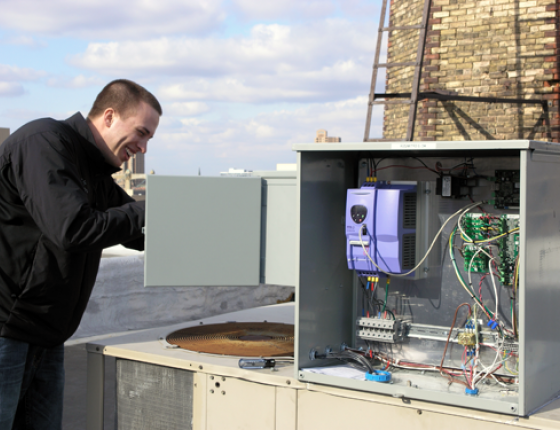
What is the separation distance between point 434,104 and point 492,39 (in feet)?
3.95

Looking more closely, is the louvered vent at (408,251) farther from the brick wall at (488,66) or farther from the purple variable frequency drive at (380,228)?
the brick wall at (488,66)

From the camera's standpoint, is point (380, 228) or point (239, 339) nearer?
point (380, 228)

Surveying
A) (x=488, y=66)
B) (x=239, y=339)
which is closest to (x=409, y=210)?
(x=239, y=339)

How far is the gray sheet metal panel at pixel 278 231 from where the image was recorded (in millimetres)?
2475

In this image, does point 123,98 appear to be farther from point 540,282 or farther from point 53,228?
point 540,282

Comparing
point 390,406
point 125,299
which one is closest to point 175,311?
point 125,299

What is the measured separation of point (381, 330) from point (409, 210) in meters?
0.52

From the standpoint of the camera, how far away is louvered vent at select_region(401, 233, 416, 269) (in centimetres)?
233

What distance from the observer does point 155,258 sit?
2.38 meters

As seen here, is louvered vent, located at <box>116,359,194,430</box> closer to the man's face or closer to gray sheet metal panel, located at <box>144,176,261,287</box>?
gray sheet metal panel, located at <box>144,176,261,287</box>

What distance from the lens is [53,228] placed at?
6.87 feet

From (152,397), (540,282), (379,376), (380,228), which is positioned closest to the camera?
(540,282)

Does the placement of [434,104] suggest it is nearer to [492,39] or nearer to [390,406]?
[492,39]

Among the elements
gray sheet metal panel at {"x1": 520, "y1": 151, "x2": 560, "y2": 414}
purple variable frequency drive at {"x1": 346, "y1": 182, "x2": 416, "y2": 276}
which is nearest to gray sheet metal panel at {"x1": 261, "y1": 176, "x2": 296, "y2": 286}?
purple variable frequency drive at {"x1": 346, "y1": 182, "x2": 416, "y2": 276}
